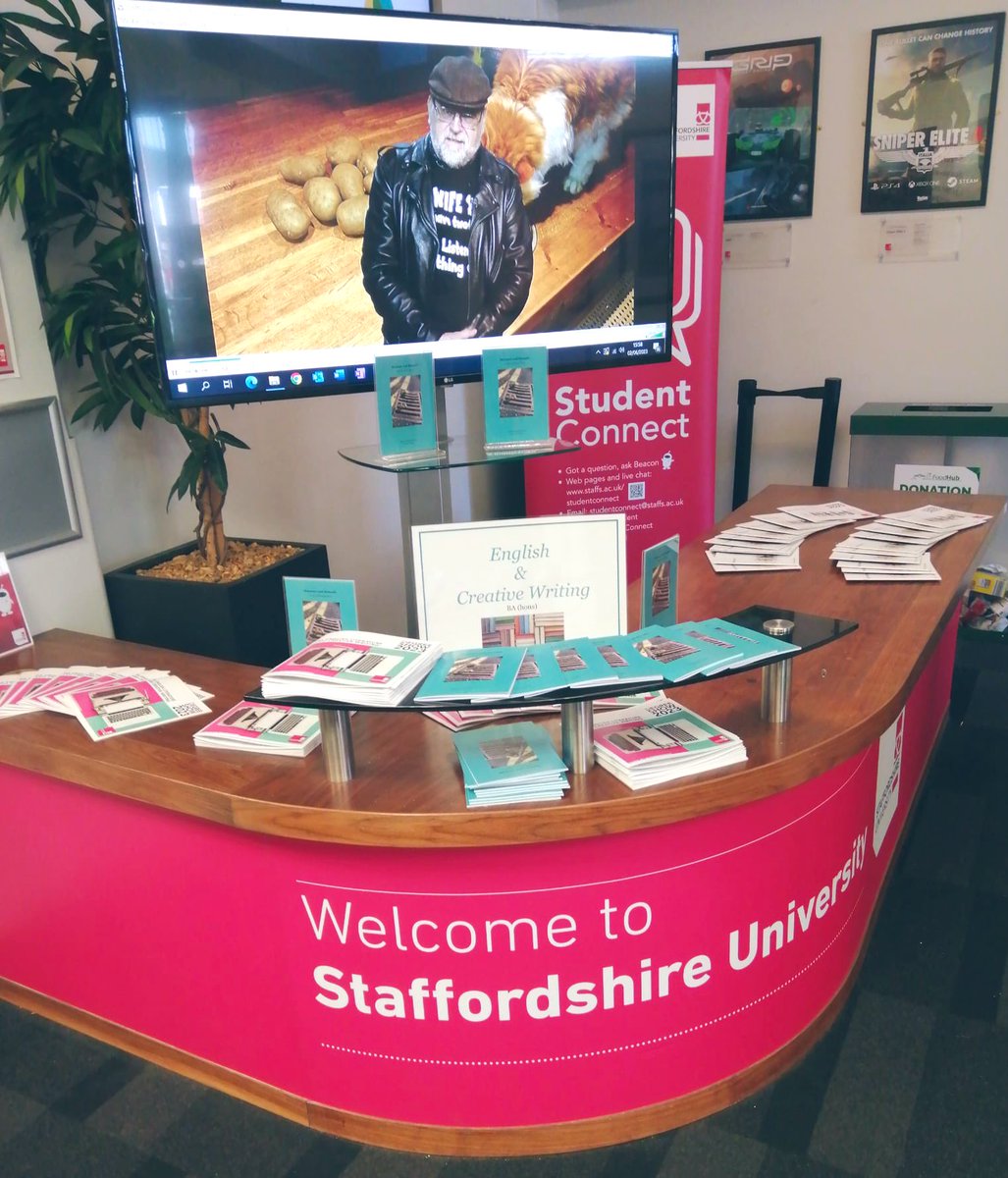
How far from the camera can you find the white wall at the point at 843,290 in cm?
389

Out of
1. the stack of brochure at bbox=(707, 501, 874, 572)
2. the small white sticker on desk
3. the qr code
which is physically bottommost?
the small white sticker on desk

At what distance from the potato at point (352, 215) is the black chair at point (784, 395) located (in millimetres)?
2615

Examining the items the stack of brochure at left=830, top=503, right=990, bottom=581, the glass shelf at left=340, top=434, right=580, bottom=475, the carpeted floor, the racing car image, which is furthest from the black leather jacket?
the racing car image

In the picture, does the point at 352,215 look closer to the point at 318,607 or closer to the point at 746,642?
the point at 318,607

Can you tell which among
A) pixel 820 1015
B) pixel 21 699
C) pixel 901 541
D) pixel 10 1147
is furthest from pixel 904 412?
pixel 10 1147

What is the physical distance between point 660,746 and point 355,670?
47 centimetres

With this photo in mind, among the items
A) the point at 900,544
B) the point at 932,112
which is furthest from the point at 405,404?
the point at 932,112

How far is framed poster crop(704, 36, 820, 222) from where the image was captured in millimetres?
3998

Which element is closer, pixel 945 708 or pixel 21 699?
pixel 21 699

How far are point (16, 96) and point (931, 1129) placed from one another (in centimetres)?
272

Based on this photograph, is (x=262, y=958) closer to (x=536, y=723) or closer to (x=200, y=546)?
(x=536, y=723)

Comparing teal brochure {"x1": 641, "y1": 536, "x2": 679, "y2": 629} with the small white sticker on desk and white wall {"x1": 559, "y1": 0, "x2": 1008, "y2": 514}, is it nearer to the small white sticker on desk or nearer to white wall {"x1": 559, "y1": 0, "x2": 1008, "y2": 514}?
the small white sticker on desk

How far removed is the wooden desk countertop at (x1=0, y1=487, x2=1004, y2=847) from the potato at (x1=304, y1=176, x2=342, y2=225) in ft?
2.99

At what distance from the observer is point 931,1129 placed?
163 centimetres
